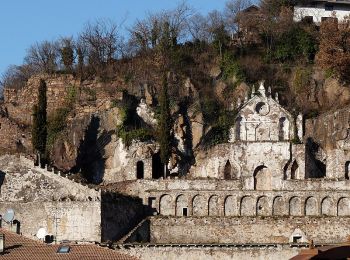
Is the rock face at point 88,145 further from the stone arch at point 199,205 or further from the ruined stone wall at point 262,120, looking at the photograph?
the ruined stone wall at point 262,120

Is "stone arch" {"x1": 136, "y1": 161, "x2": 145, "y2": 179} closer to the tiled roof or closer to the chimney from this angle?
the tiled roof

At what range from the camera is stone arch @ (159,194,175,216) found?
111812 mm

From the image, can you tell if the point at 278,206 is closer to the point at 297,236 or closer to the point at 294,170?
the point at 294,170

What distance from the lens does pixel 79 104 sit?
121 metres

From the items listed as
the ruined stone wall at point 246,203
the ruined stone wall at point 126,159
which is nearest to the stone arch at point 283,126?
the ruined stone wall at point 246,203

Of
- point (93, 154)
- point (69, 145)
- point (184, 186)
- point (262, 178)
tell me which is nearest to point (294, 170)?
point (262, 178)

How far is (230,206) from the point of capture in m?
112

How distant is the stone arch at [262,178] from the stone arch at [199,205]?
13.3 feet

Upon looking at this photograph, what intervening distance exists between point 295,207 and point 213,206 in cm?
579

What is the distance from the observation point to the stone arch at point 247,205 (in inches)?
4392

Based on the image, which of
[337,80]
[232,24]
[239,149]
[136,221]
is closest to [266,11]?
[232,24]

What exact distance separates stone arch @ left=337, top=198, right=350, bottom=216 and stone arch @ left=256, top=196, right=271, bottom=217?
492cm

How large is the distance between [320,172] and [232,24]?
20.8m

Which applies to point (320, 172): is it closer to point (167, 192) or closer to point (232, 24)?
point (167, 192)
